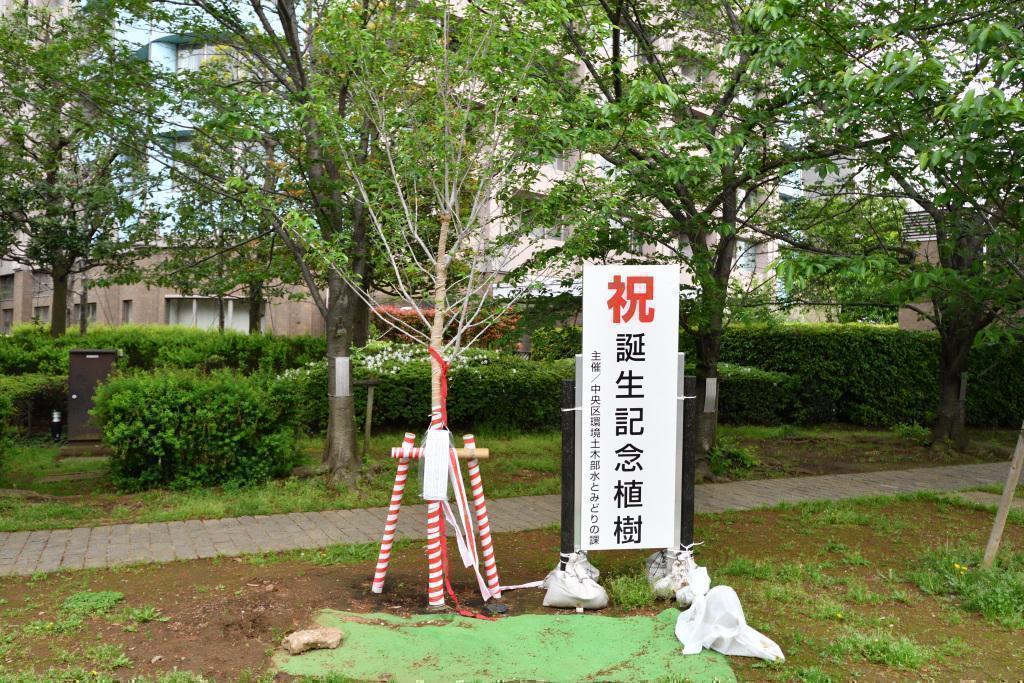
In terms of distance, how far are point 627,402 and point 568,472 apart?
0.63m

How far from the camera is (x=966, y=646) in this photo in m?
4.95

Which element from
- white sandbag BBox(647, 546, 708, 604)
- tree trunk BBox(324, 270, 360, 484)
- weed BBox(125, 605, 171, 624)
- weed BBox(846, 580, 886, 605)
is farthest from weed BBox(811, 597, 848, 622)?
tree trunk BBox(324, 270, 360, 484)

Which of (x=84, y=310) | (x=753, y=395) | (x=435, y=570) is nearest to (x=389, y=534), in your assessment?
(x=435, y=570)

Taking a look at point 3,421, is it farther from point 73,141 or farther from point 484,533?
point 73,141

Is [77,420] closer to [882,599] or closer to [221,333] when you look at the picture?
[221,333]

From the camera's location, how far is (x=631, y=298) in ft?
19.0

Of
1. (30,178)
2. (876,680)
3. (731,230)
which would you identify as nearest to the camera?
(876,680)

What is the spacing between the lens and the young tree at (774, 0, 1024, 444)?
19.4 ft

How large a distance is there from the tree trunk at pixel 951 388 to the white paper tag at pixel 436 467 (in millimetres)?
10240

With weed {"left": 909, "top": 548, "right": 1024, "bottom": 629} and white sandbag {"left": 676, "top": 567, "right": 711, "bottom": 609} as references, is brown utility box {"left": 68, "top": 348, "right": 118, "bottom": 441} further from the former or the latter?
weed {"left": 909, "top": 548, "right": 1024, "bottom": 629}

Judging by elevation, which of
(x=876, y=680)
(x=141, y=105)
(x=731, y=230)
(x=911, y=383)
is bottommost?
(x=876, y=680)

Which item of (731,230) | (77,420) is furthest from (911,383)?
(77,420)

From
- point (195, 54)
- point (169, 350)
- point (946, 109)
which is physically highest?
point (195, 54)

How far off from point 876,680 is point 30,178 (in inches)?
648
